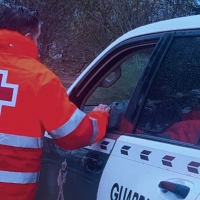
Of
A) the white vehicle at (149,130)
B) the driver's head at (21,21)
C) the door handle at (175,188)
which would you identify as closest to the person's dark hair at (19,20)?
the driver's head at (21,21)

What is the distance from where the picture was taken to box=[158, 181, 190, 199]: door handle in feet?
7.74

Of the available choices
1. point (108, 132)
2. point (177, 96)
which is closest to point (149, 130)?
point (177, 96)

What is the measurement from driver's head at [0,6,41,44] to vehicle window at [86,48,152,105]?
557 millimetres

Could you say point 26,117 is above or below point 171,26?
below

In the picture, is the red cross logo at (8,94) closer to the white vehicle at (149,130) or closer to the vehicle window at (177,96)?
the white vehicle at (149,130)

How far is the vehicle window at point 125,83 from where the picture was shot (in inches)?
124

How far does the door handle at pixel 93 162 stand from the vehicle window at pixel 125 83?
0.42 m

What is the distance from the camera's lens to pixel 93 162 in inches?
120

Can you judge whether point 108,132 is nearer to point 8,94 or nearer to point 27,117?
point 27,117

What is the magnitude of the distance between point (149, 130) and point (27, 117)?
0.58 m

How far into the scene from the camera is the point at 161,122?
284 centimetres

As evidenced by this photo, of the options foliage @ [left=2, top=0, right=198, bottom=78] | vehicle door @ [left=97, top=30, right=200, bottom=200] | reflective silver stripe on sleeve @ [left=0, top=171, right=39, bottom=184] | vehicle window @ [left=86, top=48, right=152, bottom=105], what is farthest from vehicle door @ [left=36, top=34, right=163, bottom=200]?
foliage @ [left=2, top=0, right=198, bottom=78]

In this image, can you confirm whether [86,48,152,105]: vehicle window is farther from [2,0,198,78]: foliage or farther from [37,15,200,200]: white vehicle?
[2,0,198,78]: foliage

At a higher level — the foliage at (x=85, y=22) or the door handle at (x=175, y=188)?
the foliage at (x=85, y=22)
